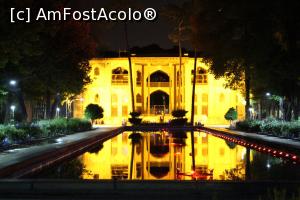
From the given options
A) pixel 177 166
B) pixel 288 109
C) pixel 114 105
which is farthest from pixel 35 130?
pixel 114 105

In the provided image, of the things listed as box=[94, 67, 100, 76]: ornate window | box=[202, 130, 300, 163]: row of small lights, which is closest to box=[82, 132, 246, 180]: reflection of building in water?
box=[202, 130, 300, 163]: row of small lights

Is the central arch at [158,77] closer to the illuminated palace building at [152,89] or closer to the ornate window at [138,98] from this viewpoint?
the illuminated palace building at [152,89]

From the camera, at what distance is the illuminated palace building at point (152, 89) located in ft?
189

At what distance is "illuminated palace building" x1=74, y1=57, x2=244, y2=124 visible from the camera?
57.5m

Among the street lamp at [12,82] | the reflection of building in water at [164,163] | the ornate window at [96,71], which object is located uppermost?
the ornate window at [96,71]

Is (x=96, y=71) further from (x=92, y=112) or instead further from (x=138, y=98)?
(x=92, y=112)

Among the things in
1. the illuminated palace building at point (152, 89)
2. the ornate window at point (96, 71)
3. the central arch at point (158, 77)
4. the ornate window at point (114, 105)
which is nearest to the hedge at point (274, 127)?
the illuminated palace building at point (152, 89)

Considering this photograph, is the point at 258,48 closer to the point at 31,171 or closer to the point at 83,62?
the point at 83,62

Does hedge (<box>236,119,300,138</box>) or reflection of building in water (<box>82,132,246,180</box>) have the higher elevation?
hedge (<box>236,119,300,138</box>)

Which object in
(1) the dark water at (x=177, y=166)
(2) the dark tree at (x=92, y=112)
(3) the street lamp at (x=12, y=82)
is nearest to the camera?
(1) the dark water at (x=177, y=166)

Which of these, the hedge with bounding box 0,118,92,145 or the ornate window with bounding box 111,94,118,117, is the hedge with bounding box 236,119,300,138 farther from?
the ornate window with bounding box 111,94,118,117

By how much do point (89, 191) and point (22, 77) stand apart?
1742 centimetres

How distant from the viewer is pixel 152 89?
2368 inches

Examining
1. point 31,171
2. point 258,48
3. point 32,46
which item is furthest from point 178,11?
point 31,171
